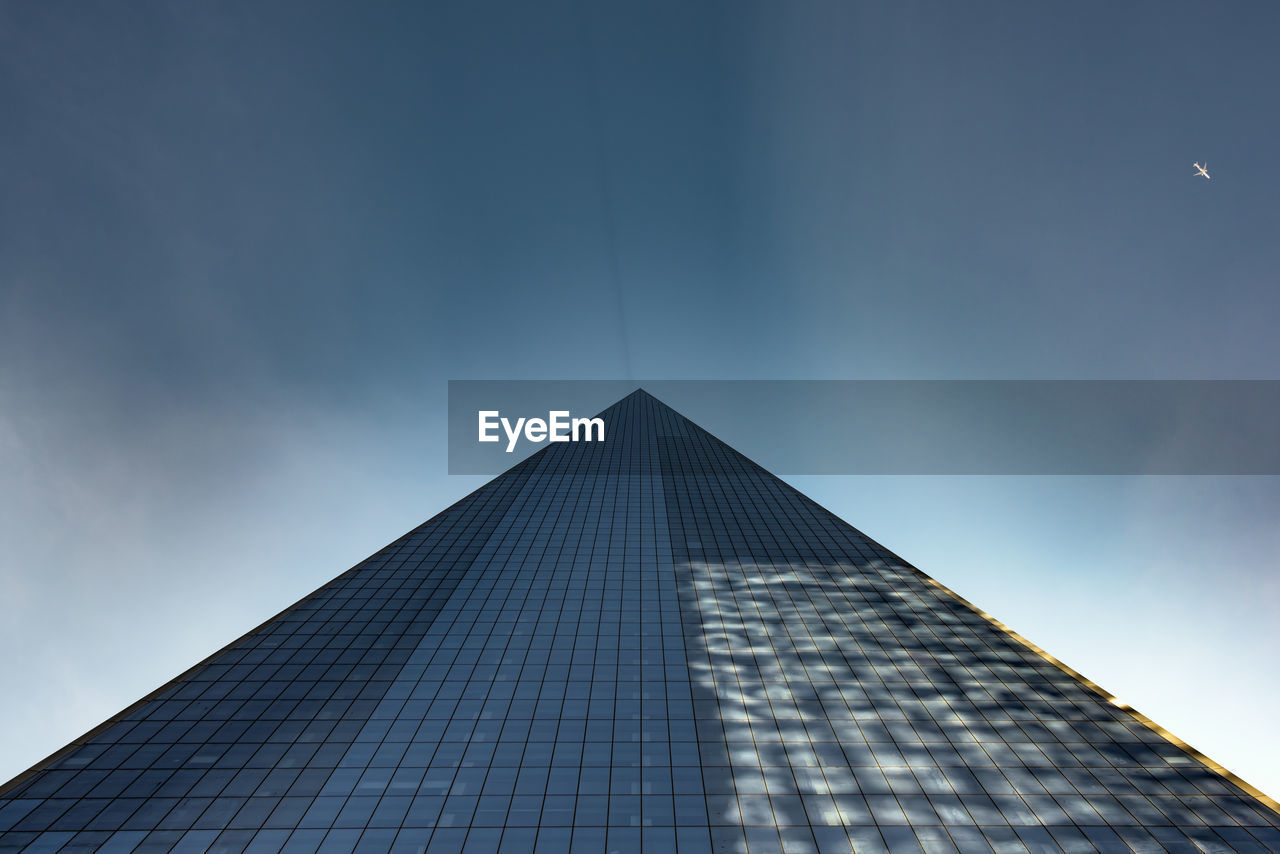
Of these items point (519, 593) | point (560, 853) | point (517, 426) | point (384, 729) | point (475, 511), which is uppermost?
point (517, 426)

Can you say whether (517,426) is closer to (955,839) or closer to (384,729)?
(384,729)

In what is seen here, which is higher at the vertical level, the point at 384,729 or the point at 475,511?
the point at 475,511

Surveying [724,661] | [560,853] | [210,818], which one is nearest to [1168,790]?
[724,661]

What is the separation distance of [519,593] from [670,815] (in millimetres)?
25631

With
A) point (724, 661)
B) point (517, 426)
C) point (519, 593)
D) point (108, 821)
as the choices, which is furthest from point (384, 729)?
point (517, 426)

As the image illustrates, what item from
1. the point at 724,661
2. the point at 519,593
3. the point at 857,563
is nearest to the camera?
the point at 724,661

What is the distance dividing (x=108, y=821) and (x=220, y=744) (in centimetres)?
556

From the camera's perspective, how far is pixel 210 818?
2766 centimetres

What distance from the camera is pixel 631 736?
33.0 m

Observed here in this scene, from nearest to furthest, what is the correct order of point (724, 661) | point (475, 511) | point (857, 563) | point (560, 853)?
point (560, 853) < point (724, 661) < point (857, 563) < point (475, 511)

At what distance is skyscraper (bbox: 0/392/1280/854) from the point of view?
1077 inches

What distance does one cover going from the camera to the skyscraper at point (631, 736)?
89.7 ft

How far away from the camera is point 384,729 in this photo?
33.7m

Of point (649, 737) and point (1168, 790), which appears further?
point (649, 737)
